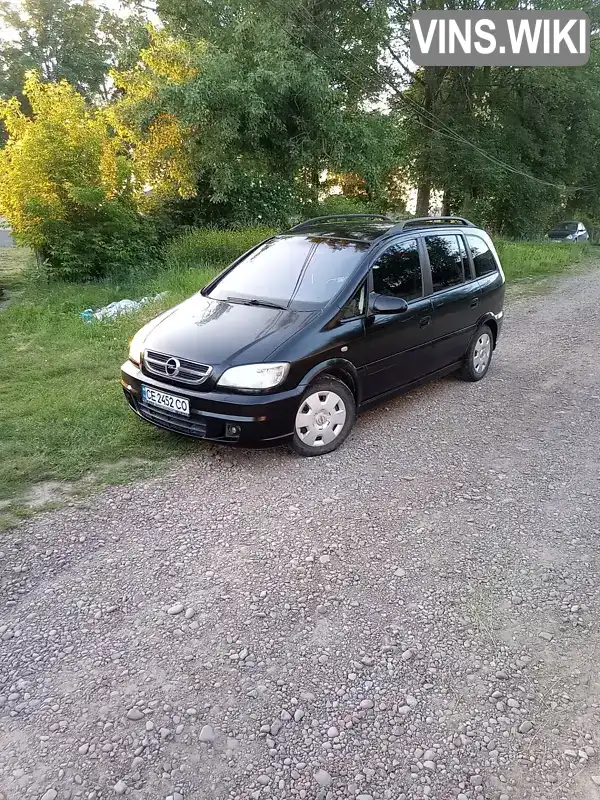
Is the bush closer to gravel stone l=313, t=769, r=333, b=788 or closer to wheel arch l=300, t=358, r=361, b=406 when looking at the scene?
wheel arch l=300, t=358, r=361, b=406

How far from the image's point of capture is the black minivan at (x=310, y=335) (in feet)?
13.9

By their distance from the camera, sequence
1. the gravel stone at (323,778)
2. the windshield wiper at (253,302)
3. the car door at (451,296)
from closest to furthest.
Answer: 1. the gravel stone at (323,778)
2. the windshield wiper at (253,302)
3. the car door at (451,296)

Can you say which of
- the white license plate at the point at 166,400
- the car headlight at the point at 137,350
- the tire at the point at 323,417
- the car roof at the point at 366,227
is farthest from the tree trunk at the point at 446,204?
the white license plate at the point at 166,400

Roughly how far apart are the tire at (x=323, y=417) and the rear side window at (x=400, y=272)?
98 cm

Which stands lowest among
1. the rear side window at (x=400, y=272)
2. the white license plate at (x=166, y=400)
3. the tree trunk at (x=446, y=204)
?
the white license plate at (x=166, y=400)

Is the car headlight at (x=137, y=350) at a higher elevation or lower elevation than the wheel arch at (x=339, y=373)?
higher

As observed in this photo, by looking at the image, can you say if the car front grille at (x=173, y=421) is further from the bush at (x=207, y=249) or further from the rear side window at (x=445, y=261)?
the bush at (x=207, y=249)

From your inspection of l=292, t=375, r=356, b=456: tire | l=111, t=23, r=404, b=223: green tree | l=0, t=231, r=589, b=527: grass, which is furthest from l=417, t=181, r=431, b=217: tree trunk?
l=292, t=375, r=356, b=456: tire

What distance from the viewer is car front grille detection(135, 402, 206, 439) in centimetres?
427

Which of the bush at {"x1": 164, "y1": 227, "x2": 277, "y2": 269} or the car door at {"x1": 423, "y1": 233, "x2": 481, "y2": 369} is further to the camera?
the bush at {"x1": 164, "y1": 227, "x2": 277, "y2": 269}

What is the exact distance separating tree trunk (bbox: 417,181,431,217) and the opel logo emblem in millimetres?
19869

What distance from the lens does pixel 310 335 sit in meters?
4.41

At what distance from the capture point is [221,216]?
1472 cm

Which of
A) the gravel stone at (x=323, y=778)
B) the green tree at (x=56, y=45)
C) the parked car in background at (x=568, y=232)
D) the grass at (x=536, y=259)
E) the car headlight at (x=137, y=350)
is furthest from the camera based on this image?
the green tree at (x=56, y=45)
